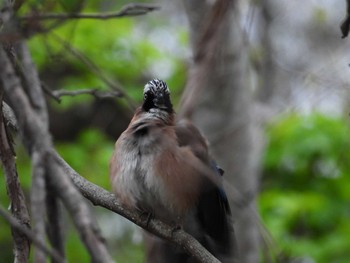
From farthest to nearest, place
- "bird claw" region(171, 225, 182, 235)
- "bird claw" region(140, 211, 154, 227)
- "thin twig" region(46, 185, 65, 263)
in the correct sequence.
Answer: "bird claw" region(140, 211, 154, 227), "bird claw" region(171, 225, 182, 235), "thin twig" region(46, 185, 65, 263)

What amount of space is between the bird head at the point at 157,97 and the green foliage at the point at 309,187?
143 inches

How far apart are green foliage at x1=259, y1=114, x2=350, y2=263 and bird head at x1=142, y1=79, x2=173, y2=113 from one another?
3.63m

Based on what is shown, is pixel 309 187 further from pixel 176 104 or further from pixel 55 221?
pixel 55 221

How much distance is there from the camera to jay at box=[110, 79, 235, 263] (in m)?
4.47

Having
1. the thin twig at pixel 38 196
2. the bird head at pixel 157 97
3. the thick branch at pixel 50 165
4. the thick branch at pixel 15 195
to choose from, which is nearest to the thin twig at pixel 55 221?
the thick branch at pixel 15 195

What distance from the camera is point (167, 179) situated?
449 cm

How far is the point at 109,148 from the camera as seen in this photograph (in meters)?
9.30

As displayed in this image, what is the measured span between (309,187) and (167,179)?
5140 millimetres

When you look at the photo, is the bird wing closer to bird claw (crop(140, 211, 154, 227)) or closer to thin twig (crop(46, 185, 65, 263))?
bird claw (crop(140, 211, 154, 227))

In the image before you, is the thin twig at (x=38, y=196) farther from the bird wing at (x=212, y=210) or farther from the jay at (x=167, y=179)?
the bird wing at (x=212, y=210)

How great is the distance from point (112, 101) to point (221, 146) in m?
3.98

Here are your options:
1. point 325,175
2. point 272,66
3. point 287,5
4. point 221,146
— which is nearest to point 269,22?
point 287,5

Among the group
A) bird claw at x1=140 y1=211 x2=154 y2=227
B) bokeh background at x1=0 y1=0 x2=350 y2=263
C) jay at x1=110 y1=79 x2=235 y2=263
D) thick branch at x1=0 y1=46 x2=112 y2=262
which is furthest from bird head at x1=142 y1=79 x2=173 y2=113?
thick branch at x1=0 y1=46 x2=112 y2=262

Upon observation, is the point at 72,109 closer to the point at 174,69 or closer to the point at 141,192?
the point at 174,69
